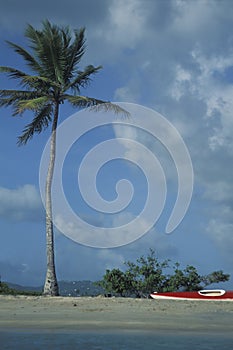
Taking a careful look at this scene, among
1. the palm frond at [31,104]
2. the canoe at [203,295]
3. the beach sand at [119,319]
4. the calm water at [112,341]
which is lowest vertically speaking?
the calm water at [112,341]

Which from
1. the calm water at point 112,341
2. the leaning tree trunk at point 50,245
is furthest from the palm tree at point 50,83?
the calm water at point 112,341

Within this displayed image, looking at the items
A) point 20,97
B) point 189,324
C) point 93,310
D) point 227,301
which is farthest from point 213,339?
point 20,97

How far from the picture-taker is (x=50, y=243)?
851 inches

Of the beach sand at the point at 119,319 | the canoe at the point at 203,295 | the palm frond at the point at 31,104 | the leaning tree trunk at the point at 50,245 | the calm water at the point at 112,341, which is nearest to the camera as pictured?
the calm water at the point at 112,341

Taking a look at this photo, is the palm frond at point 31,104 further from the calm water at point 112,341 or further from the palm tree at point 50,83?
the calm water at point 112,341

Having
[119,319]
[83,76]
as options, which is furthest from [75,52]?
[119,319]

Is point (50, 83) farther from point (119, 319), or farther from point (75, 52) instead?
point (119, 319)

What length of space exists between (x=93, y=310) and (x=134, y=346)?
655cm

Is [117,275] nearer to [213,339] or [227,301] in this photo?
[227,301]

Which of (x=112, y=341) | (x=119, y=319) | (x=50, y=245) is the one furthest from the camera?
(x=50, y=245)

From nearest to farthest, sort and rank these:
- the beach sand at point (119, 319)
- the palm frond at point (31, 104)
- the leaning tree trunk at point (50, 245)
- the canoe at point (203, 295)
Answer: the beach sand at point (119, 319)
the canoe at point (203, 295)
the palm frond at point (31, 104)
the leaning tree trunk at point (50, 245)

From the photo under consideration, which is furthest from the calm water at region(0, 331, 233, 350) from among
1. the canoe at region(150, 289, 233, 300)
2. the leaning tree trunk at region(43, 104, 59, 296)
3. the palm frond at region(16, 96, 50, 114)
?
the palm frond at region(16, 96, 50, 114)

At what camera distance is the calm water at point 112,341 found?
278 inches

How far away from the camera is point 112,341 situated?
760cm
